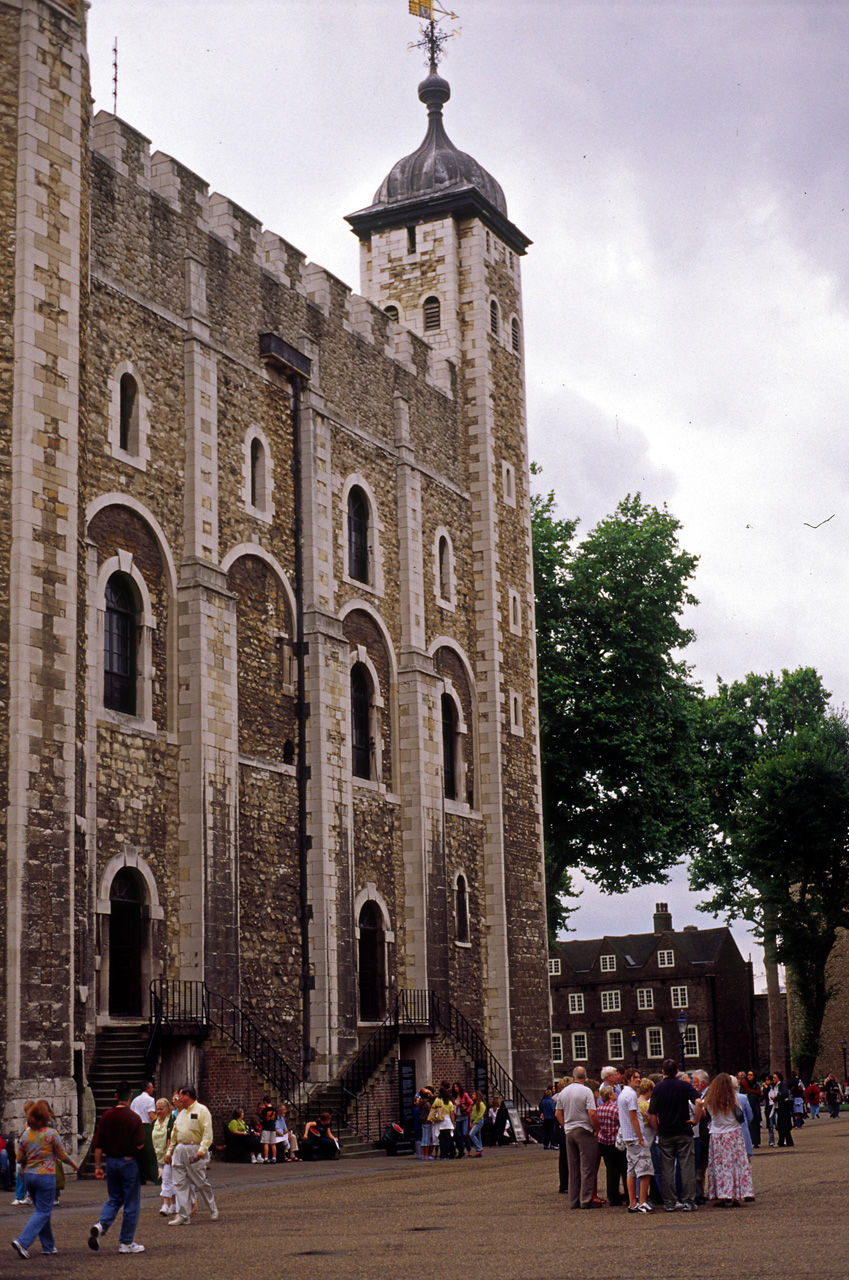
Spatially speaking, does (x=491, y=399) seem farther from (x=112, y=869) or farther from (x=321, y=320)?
(x=112, y=869)

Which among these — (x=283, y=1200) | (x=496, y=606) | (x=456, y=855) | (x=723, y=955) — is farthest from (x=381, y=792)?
(x=723, y=955)

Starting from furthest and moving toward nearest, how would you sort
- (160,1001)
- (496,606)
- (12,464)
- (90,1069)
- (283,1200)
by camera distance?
(496,606) → (160,1001) → (90,1069) → (12,464) → (283,1200)

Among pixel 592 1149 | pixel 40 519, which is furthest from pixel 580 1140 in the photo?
pixel 40 519

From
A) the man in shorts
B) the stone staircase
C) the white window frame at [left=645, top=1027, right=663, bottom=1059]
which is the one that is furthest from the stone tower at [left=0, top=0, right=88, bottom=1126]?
the white window frame at [left=645, top=1027, right=663, bottom=1059]

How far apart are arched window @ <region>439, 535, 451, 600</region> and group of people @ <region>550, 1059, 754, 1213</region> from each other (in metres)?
19.7

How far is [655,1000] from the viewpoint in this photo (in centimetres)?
7562

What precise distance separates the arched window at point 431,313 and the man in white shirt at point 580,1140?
2475 cm

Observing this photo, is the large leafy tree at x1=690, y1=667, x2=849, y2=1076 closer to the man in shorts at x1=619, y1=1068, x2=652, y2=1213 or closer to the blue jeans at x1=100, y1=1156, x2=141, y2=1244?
the man in shorts at x1=619, y1=1068, x2=652, y2=1213

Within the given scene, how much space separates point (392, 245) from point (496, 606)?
30.0 ft

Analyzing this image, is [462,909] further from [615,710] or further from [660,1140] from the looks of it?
[660,1140]

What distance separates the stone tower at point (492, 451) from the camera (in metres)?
35.7

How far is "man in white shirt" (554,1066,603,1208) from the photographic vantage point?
16.0 m

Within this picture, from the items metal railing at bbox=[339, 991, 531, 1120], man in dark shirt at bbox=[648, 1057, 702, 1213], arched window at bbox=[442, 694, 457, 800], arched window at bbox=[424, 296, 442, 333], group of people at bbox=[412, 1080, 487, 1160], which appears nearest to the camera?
man in dark shirt at bbox=[648, 1057, 702, 1213]

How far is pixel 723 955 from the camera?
251 ft
